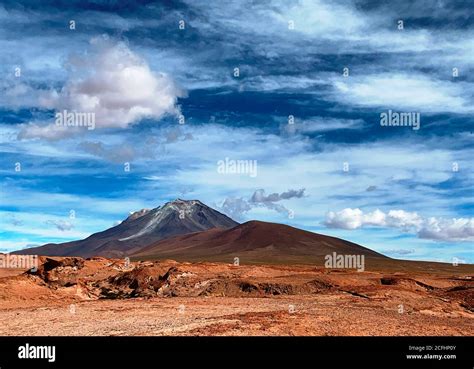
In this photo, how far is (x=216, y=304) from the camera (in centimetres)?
3809

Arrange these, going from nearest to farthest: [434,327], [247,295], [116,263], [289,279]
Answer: [434,327]
[247,295]
[289,279]
[116,263]

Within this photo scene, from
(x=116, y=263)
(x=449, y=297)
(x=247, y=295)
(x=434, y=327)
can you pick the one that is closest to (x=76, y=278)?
(x=116, y=263)

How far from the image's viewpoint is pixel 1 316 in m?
31.5

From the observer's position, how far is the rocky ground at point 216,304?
24.2 metres

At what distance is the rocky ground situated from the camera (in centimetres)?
2423

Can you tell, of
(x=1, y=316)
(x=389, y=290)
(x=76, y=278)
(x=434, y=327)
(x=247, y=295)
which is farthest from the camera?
(x=76, y=278)
